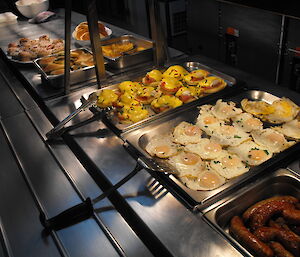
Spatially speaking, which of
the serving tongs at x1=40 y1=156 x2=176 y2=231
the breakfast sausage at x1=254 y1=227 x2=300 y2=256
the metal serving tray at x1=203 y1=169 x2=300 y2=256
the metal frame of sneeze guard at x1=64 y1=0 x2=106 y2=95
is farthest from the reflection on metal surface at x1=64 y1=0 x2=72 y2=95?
the breakfast sausage at x1=254 y1=227 x2=300 y2=256

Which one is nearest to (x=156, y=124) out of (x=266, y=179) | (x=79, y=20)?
(x=266, y=179)

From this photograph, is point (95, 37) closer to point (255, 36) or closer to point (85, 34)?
point (85, 34)

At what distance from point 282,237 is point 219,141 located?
56cm

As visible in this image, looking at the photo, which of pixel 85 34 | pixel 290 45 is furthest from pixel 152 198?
pixel 85 34

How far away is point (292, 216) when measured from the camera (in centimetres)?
109

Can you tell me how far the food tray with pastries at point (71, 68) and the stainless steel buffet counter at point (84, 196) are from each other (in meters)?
0.16

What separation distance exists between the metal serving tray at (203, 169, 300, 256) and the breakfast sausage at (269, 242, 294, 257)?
0.16 metres

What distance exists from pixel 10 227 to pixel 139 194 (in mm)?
521

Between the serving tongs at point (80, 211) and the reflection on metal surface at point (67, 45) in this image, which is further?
the reflection on metal surface at point (67, 45)

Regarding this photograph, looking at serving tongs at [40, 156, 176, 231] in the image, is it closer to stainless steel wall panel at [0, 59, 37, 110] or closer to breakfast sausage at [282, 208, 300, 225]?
breakfast sausage at [282, 208, 300, 225]

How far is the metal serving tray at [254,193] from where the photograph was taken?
45.4 inches

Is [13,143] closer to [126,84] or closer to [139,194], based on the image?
[126,84]

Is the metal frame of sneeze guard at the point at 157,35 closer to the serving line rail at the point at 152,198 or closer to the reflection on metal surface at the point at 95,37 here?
the reflection on metal surface at the point at 95,37

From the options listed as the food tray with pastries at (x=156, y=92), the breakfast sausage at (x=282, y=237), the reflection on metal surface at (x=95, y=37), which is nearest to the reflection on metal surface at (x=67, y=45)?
the reflection on metal surface at (x=95, y=37)
